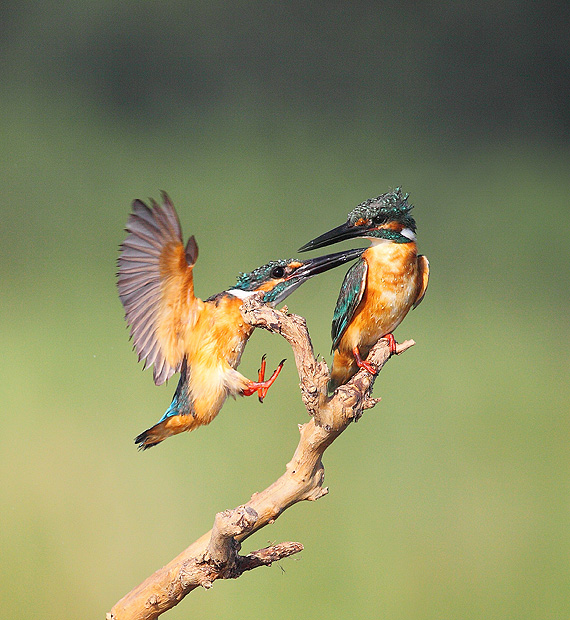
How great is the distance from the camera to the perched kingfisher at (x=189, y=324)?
38.2 inches

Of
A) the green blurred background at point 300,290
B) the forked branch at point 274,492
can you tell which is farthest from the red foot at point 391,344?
the green blurred background at point 300,290

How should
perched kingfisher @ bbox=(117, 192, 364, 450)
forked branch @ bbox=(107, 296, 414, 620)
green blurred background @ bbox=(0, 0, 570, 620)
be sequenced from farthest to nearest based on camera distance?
green blurred background @ bbox=(0, 0, 570, 620), perched kingfisher @ bbox=(117, 192, 364, 450), forked branch @ bbox=(107, 296, 414, 620)

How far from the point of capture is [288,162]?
1.50 meters

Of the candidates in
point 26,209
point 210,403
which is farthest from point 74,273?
point 210,403

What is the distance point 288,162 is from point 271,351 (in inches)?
16.4

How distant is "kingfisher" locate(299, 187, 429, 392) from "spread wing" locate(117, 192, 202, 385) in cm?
20

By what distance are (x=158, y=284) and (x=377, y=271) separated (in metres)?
0.32

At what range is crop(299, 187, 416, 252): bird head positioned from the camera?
999 mm

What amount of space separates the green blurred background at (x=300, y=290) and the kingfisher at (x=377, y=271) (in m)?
0.44

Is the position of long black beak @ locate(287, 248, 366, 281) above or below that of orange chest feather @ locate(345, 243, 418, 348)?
above

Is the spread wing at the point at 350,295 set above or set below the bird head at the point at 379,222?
below

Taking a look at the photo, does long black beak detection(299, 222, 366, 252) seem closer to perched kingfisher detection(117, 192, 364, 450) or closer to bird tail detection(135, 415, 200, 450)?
perched kingfisher detection(117, 192, 364, 450)

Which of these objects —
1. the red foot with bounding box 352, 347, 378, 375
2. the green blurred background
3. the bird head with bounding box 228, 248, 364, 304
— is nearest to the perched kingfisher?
the bird head with bounding box 228, 248, 364, 304

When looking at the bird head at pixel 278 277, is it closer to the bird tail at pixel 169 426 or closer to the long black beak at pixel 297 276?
the long black beak at pixel 297 276
